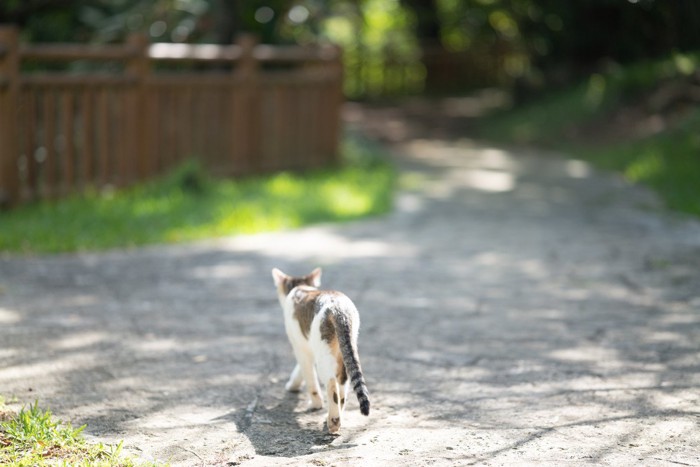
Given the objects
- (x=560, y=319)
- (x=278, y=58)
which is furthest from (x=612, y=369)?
(x=278, y=58)

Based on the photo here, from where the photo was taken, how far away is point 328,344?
A: 4.20 meters

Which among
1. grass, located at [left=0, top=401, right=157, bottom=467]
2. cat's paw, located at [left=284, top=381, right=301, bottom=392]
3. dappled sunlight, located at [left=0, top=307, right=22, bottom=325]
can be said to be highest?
grass, located at [left=0, top=401, right=157, bottom=467]

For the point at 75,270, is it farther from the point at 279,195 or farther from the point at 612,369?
the point at 612,369

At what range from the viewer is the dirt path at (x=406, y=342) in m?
4.19

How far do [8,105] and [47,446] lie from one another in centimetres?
633

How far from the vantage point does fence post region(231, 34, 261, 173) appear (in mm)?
12016

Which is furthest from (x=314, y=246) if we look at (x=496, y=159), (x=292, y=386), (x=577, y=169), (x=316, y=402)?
(x=496, y=159)

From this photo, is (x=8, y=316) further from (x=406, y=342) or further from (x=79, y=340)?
(x=406, y=342)

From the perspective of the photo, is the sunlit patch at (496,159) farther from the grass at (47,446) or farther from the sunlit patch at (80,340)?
the grass at (47,446)

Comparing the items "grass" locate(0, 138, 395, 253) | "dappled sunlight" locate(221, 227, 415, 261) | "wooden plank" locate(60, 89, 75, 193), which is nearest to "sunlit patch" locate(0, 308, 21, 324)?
"grass" locate(0, 138, 395, 253)

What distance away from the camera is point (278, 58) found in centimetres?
1235

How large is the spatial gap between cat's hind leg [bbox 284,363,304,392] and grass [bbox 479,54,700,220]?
6195 mm

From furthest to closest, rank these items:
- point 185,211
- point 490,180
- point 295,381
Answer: point 490,180 → point 185,211 → point 295,381

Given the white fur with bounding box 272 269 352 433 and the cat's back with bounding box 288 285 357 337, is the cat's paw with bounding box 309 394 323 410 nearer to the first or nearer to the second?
the white fur with bounding box 272 269 352 433
